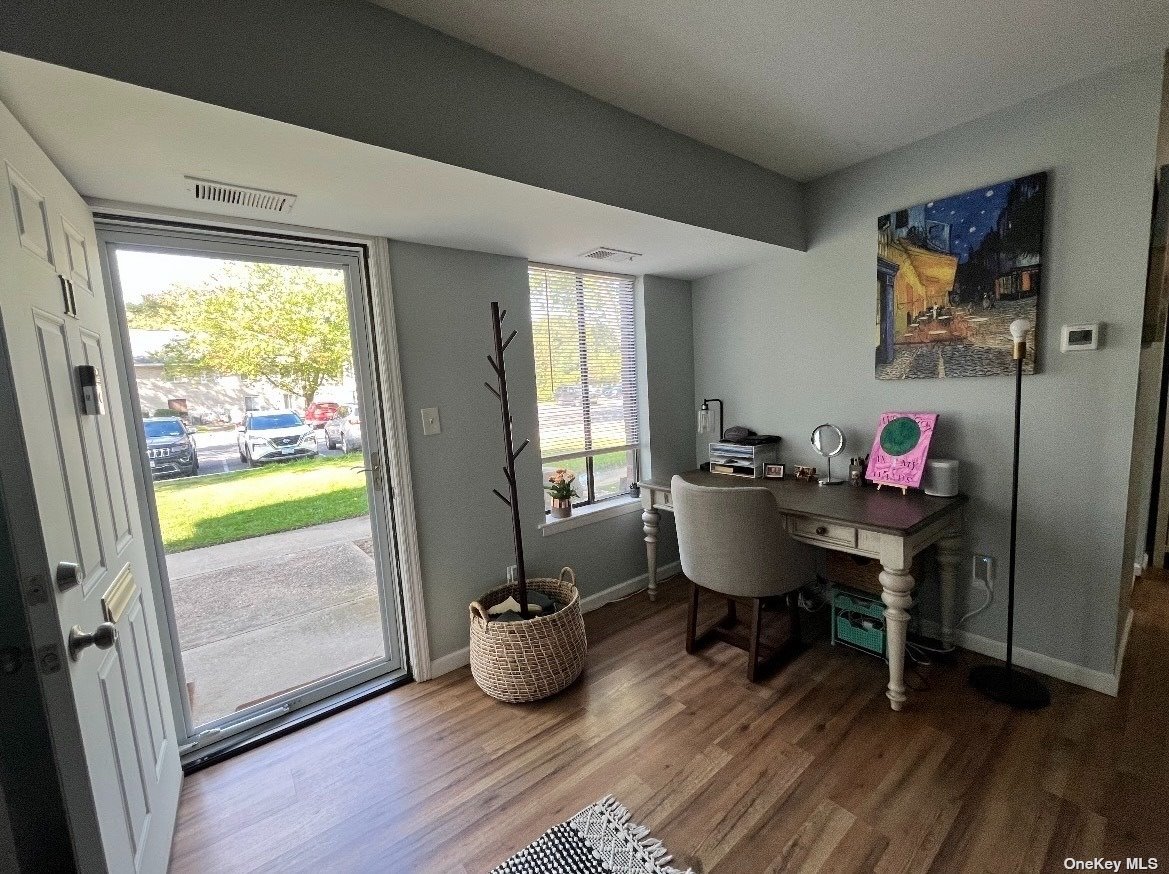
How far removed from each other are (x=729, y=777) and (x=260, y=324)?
2.41m

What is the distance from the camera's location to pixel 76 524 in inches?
40.6

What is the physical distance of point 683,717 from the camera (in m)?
1.86

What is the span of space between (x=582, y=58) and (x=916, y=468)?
214 centimetres

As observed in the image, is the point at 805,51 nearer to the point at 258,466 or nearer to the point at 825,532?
the point at 825,532

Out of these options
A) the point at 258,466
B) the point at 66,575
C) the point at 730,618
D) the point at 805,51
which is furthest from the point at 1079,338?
the point at 258,466

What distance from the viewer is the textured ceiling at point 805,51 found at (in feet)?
4.32

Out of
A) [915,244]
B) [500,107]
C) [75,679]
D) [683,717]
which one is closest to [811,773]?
[683,717]

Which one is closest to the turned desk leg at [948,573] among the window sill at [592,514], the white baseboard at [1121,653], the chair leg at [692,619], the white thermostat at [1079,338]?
the white baseboard at [1121,653]

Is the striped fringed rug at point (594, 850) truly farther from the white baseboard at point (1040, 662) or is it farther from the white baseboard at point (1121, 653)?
the white baseboard at point (1121, 653)

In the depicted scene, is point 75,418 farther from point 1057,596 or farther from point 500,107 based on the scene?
point 1057,596

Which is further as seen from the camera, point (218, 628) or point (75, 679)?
point (218, 628)

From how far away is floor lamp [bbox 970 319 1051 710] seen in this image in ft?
5.75

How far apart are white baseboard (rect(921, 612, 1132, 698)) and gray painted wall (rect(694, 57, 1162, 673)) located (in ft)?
0.11

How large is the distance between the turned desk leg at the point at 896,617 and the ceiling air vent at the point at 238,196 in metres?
2.51
